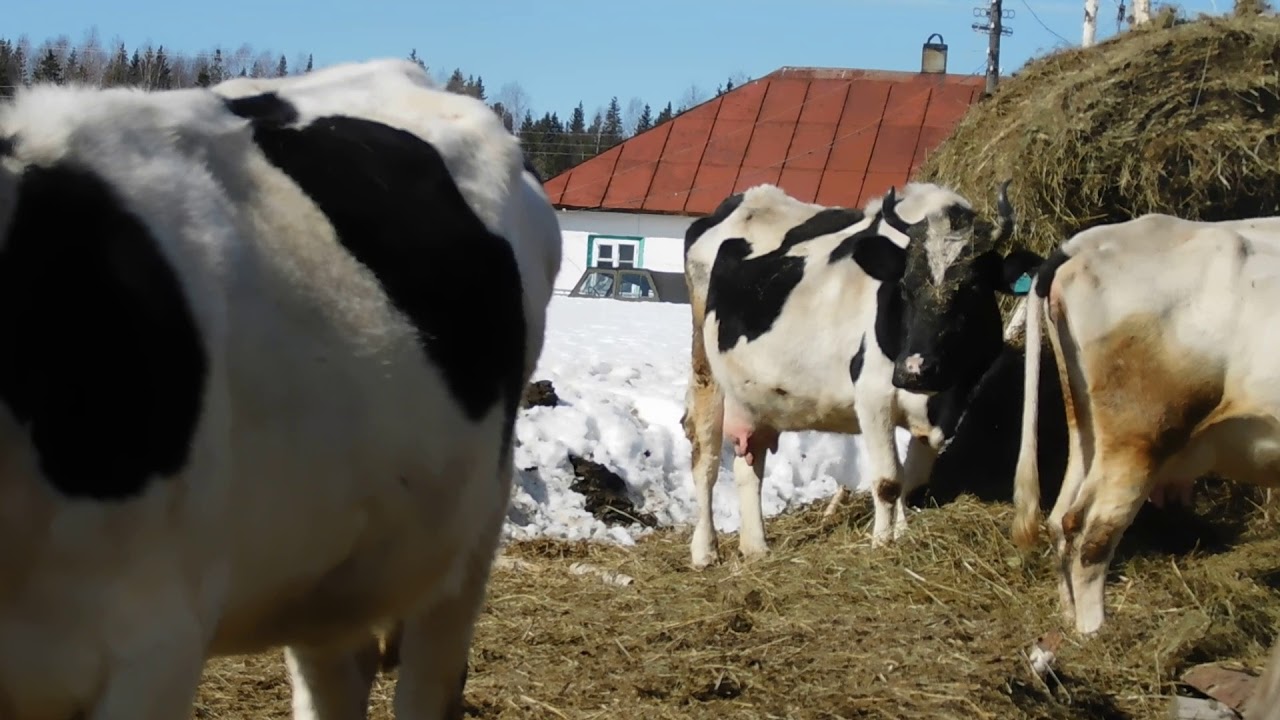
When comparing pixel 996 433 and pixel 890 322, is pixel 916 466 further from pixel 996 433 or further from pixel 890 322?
pixel 996 433

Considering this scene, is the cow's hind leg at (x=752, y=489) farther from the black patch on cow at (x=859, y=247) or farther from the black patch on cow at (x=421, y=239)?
the black patch on cow at (x=421, y=239)

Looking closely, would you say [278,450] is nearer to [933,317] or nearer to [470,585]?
[470,585]

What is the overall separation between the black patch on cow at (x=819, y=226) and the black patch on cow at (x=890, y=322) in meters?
1.35

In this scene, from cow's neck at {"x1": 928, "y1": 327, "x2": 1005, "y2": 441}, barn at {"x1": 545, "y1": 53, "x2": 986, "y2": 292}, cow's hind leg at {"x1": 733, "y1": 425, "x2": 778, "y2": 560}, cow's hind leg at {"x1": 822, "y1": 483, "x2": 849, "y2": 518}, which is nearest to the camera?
cow's neck at {"x1": 928, "y1": 327, "x2": 1005, "y2": 441}

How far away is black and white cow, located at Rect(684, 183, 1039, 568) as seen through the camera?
28.9 feet

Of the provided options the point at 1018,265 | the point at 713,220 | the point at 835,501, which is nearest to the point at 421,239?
the point at 1018,265

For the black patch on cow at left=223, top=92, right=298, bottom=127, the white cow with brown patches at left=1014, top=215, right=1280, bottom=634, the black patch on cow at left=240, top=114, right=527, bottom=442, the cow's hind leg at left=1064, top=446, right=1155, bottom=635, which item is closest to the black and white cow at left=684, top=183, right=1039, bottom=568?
the white cow with brown patches at left=1014, top=215, right=1280, bottom=634

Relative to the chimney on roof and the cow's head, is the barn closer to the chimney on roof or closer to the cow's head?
the chimney on roof

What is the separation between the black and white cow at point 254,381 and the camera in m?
2.46

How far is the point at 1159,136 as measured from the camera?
9445 mm

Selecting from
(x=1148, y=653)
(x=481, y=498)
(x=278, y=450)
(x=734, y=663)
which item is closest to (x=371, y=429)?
(x=278, y=450)

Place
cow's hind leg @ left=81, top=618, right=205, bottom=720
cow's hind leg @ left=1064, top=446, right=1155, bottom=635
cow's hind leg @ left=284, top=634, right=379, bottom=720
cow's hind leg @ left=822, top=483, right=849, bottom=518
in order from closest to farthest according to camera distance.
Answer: cow's hind leg @ left=81, top=618, right=205, bottom=720, cow's hind leg @ left=284, top=634, right=379, bottom=720, cow's hind leg @ left=1064, top=446, right=1155, bottom=635, cow's hind leg @ left=822, top=483, right=849, bottom=518

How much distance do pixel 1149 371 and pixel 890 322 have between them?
2.42 metres

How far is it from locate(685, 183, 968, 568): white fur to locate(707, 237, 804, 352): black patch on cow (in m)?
0.07
